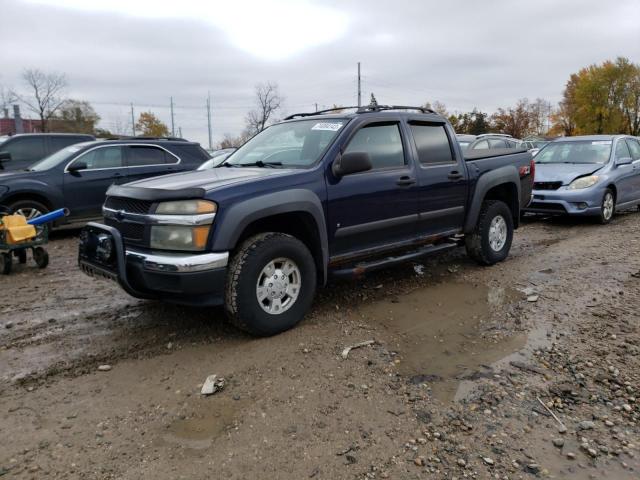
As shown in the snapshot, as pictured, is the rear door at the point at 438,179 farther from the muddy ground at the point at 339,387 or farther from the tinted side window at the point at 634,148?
the tinted side window at the point at 634,148

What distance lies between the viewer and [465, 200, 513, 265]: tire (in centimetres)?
602

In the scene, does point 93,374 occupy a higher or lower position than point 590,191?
lower

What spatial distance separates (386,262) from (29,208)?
21.0 ft

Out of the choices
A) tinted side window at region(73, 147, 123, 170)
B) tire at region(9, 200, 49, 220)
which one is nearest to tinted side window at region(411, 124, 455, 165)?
tinted side window at region(73, 147, 123, 170)

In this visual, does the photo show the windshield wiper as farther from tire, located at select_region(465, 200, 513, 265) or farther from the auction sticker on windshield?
tire, located at select_region(465, 200, 513, 265)

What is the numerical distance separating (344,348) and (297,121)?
248 cm

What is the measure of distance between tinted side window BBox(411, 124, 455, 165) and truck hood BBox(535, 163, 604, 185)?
14.9 feet

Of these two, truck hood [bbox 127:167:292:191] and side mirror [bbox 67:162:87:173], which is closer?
truck hood [bbox 127:167:292:191]

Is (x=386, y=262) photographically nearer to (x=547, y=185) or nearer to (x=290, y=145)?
(x=290, y=145)

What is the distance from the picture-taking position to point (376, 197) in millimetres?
4609

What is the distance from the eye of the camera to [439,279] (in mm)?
5738

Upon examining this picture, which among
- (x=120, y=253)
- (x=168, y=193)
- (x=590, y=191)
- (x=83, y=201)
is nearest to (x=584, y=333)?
(x=168, y=193)

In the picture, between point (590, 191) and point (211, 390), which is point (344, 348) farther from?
point (590, 191)

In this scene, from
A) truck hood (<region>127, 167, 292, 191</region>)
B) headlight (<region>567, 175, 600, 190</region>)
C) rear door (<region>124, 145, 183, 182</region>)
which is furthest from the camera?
rear door (<region>124, 145, 183, 182</region>)
